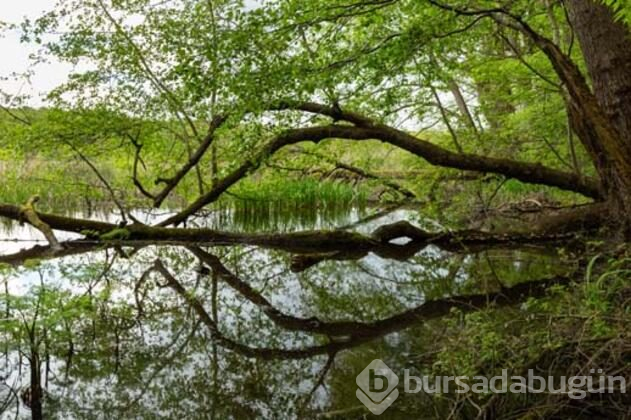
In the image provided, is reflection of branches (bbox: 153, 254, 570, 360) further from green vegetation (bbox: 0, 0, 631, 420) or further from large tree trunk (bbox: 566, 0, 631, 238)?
large tree trunk (bbox: 566, 0, 631, 238)

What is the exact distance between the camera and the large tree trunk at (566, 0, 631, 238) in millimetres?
4387

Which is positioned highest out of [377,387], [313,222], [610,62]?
[610,62]

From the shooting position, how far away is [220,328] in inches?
160

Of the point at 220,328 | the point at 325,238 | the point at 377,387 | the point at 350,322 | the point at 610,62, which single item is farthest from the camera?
the point at 325,238

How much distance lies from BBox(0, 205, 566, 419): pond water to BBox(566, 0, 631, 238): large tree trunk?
1.47m

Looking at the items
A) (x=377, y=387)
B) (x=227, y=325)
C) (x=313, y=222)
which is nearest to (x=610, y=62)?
(x=377, y=387)

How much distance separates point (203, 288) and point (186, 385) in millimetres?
2356

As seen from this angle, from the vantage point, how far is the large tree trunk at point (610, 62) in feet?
14.4

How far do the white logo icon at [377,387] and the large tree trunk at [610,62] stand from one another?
2.56m

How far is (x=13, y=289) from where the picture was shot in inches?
205

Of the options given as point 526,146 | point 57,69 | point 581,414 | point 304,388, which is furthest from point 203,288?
point 526,146

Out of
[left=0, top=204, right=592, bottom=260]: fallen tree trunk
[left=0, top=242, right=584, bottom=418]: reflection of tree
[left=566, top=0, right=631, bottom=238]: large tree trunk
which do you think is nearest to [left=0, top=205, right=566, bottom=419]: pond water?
[left=0, top=242, right=584, bottom=418]: reflection of tree

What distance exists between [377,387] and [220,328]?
158 cm

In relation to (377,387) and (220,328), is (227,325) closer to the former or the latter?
(220,328)
